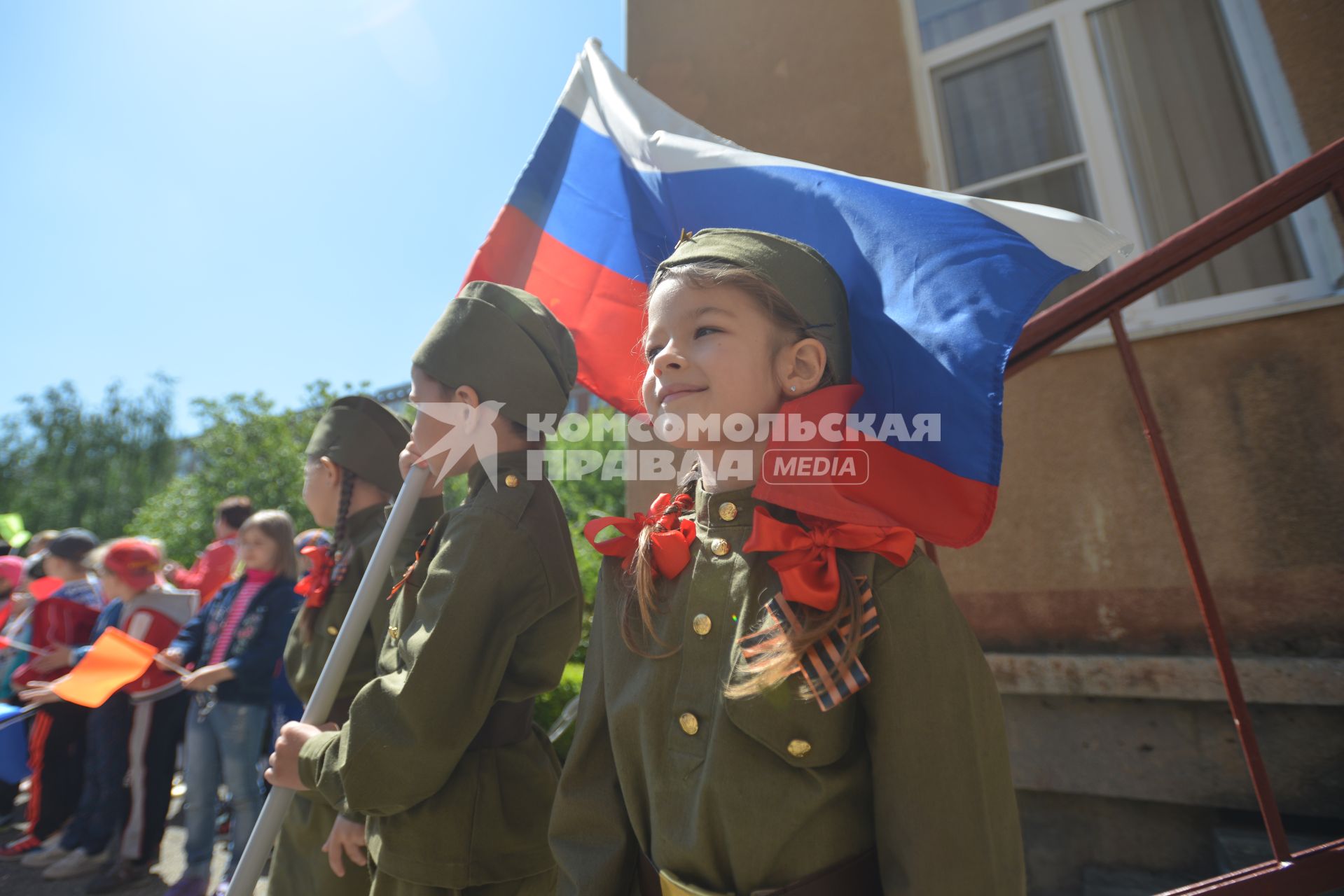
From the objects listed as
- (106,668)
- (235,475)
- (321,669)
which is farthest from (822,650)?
(235,475)

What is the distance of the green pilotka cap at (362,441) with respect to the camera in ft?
8.79

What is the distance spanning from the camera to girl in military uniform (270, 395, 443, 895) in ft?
6.34

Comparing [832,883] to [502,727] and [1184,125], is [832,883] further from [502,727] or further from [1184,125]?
[1184,125]

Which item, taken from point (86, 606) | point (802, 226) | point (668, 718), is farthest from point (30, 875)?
point (802, 226)

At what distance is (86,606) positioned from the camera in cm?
523

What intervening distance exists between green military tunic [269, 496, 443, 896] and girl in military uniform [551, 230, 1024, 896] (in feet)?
3.00

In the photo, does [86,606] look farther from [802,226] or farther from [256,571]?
[802,226]

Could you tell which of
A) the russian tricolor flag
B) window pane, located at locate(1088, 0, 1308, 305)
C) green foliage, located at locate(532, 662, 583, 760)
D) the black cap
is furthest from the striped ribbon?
the black cap

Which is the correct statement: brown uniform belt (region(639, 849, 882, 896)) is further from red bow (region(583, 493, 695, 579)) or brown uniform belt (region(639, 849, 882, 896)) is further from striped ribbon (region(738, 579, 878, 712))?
red bow (region(583, 493, 695, 579))

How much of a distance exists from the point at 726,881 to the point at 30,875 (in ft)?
17.9

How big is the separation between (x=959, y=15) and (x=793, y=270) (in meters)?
4.27

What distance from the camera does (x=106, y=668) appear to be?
11.3 ft

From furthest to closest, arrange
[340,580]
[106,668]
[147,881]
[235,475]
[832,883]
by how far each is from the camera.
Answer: [235,475] < [147,881] < [106,668] < [340,580] < [832,883]

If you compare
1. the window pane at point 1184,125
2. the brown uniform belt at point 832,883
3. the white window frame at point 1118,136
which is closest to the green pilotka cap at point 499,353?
the brown uniform belt at point 832,883
